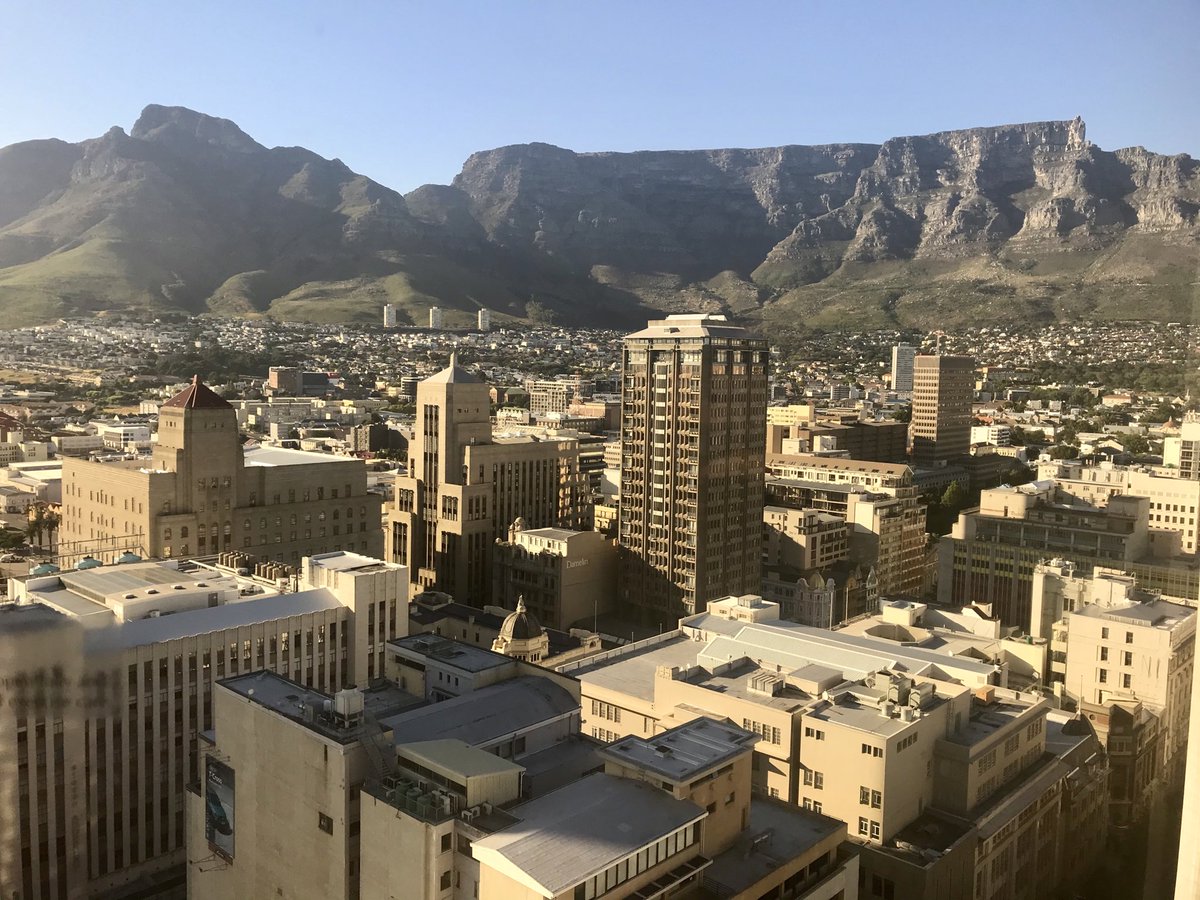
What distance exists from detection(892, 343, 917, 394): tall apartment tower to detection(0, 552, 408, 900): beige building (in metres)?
90.1

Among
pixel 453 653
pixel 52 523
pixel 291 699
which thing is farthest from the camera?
pixel 52 523

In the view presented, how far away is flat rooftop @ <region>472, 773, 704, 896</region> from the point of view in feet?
36.0

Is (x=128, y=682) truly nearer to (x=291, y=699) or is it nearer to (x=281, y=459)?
(x=291, y=699)

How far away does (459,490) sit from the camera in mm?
38688

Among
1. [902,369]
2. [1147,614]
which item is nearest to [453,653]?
[1147,614]

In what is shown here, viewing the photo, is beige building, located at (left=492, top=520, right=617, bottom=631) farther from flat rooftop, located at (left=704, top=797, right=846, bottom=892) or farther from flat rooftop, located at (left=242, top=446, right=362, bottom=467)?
flat rooftop, located at (left=704, top=797, right=846, bottom=892)

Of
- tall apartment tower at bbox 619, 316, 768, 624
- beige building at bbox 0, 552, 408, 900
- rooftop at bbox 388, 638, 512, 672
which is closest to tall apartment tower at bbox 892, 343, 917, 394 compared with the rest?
tall apartment tower at bbox 619, 316, 768, 624

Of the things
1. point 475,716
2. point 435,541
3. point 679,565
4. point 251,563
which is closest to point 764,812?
point 475,716

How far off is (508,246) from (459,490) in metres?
162

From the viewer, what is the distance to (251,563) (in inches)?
1074

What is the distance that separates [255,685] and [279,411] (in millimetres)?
64083

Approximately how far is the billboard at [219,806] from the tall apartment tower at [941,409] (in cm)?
6217

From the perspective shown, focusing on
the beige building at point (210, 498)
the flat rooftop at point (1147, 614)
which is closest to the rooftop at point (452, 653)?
the beige building at point (210, 498)

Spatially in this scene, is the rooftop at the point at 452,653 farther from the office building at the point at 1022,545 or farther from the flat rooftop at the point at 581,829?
the office building at the point at 1022,545
